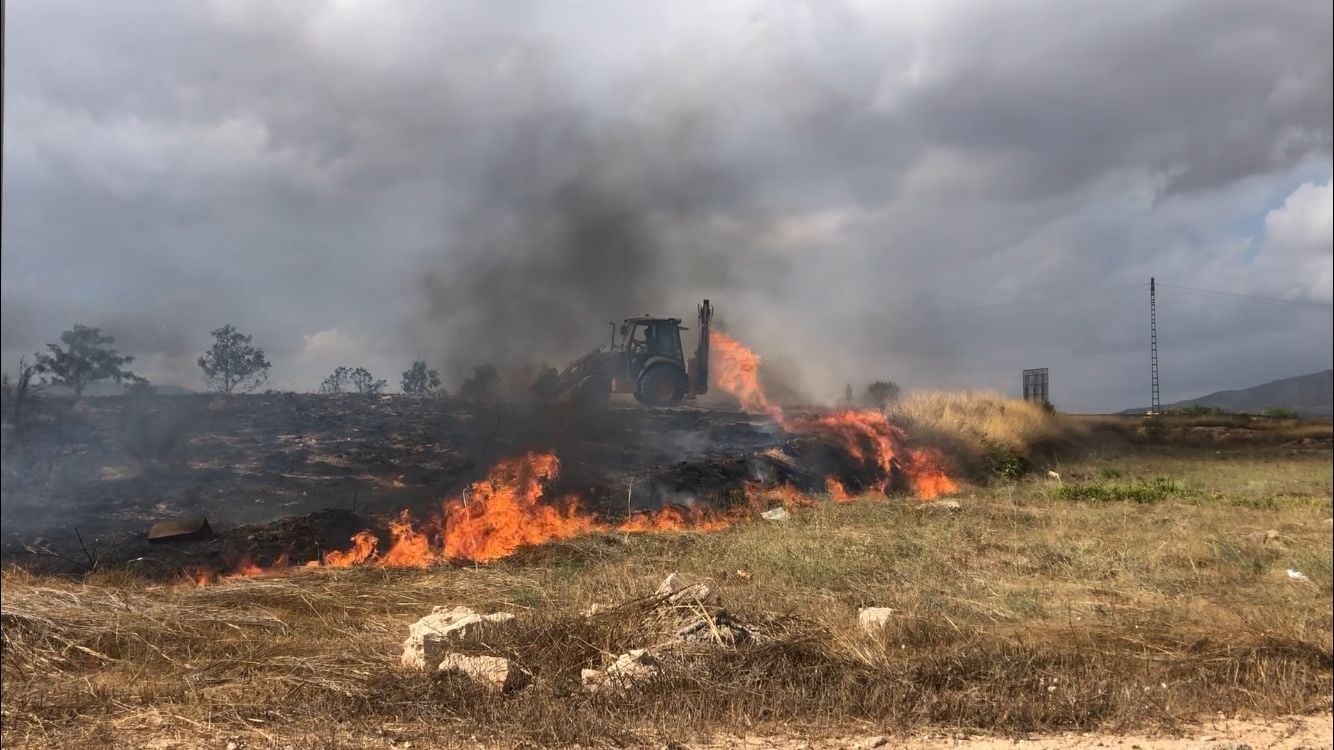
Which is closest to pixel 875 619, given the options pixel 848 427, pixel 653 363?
pixel 653 363

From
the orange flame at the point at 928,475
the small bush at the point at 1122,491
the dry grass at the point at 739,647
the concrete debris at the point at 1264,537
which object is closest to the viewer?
the dry grass at the point at 739,647

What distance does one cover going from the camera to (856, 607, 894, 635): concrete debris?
785 centimetres

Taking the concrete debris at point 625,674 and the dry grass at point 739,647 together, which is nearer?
the dry grass at point 739,647

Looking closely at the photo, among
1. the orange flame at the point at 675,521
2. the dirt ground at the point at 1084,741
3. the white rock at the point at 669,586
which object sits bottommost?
the dirt ground at the point at 1084,741

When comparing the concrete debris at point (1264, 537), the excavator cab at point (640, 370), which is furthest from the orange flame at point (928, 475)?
the concrete debris at point (1264, 537)

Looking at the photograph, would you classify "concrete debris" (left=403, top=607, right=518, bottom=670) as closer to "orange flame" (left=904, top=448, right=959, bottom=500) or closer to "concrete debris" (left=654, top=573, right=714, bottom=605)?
"concrete debris" (left=654, top=573, right=714, bottom=605)

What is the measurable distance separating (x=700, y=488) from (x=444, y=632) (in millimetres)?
9807

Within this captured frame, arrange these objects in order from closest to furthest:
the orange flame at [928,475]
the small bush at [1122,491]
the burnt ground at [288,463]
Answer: the burnt ground at [288,463] → the small bush at [1122,491] → the orange flame at [928,475]

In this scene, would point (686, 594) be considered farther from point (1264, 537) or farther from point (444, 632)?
point (1264, 537)

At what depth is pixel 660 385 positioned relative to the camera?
58.3 feet

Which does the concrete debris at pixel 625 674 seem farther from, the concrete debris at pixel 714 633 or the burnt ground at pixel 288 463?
the burnt ground at pixel 288 463

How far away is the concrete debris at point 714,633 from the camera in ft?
24.3

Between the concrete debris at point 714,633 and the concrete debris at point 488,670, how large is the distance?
156 cm

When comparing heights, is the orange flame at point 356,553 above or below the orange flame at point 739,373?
below
